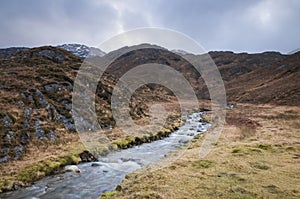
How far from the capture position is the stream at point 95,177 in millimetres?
19373

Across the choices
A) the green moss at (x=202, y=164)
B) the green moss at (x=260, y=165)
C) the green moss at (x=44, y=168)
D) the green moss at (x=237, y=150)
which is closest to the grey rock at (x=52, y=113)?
the green moss at (x=44, y=168)

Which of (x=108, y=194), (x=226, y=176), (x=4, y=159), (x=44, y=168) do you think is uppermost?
(x=4, y=159)

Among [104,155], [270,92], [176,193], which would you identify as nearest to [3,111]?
[104,155]

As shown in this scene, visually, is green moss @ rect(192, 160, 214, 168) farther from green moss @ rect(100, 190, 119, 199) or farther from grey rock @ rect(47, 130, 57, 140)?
grey rock @ rect(47, 130, 57, 140)

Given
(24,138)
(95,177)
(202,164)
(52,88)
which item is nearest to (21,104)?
(24,138)

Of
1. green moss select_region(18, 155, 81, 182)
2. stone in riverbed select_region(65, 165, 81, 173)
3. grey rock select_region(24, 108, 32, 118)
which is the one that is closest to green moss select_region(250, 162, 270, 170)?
stone in riverbed select_region(65, 165, 81, 173)

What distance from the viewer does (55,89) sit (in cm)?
4675

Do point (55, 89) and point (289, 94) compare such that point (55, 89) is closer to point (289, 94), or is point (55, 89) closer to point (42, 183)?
point (42, 183)

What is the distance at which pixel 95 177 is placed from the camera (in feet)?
75.9

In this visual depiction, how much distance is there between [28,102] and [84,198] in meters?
25.2

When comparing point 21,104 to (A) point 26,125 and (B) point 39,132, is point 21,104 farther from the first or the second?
(B) point 39,132

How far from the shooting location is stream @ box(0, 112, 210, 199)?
1937 centimetres

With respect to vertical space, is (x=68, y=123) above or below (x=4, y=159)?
above

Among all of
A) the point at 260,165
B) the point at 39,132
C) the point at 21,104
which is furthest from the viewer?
the point at 21,104
